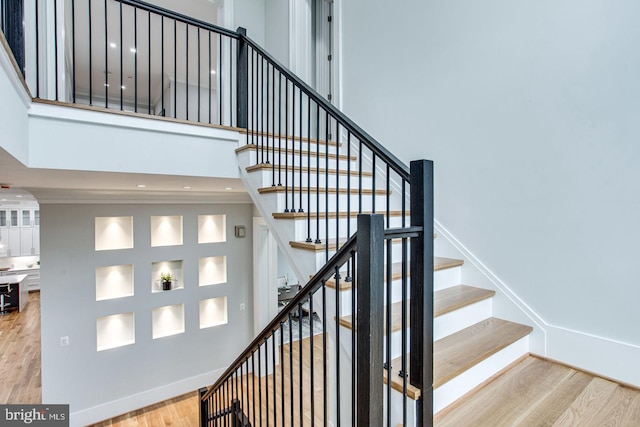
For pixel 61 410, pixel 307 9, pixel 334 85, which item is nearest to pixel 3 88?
pixel 334 85

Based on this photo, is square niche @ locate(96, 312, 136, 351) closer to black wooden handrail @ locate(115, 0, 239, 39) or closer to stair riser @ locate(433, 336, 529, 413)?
black wooden handrail @ locate(115, 0, 239, 39)

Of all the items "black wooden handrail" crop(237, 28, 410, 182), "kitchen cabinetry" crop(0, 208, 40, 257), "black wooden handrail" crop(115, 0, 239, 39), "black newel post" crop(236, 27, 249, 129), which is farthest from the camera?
"kitchen cabinetry" crop(0, 208, 40, 257)

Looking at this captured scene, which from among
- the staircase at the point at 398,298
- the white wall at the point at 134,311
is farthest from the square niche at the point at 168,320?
the staircase at the point at 398,298

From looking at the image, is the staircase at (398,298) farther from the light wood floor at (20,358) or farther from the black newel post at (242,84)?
the light wood floor at (20,358)

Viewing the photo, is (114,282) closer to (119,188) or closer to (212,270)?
(212,270)

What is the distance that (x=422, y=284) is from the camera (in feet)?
3.94

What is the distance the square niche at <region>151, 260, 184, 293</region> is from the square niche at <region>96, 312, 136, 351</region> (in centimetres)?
43

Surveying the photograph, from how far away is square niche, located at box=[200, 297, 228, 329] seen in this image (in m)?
4.56

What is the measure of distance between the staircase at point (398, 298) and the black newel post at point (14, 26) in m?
1.34

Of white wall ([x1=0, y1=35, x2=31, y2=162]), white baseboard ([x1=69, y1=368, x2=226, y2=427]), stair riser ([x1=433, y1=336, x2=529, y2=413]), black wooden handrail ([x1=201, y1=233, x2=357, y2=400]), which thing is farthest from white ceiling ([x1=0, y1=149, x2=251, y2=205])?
white baseboard ([x1=69, y1=368, x2=226, y2=427])

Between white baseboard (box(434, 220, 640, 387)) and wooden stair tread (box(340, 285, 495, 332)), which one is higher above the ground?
wooden stair tread (box(340, 285, 495, 332))

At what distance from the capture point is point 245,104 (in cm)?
279

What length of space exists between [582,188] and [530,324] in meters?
0.88

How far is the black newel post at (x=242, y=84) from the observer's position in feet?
9.06
